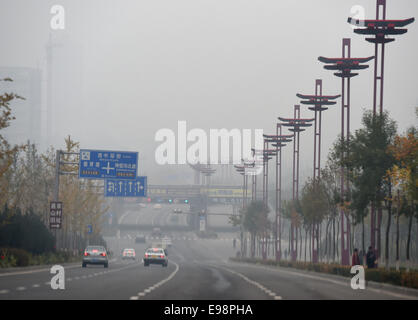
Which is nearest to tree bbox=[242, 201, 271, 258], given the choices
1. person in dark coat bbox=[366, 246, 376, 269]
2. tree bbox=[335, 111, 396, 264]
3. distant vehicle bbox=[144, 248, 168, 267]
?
distant vehicle bbox=[144, 248, 168, 267]

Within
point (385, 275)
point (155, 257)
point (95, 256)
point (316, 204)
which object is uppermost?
point (316, 204)

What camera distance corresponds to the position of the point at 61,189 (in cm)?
8088

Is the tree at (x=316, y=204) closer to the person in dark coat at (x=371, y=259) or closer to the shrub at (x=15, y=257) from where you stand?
the person in dark coat at (x=371, y=259)

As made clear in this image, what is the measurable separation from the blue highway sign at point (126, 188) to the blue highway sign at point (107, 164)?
9.25m

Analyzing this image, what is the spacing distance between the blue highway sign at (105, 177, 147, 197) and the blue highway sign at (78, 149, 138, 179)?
9.25m

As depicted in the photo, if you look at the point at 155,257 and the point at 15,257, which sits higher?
the point at 15,257

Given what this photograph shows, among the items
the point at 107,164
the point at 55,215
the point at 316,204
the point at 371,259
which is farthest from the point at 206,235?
the point at 371,259

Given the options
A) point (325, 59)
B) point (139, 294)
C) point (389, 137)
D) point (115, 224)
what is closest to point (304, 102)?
point (325, 59)

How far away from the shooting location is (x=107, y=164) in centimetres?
6412

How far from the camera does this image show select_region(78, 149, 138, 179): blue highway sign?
63.6 meters

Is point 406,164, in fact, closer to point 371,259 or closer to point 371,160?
point 371,160

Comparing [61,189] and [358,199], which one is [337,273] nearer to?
[358,199]

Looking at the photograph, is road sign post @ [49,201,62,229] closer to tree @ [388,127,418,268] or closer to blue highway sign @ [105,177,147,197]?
blue highway sign @ [105,177,147,197]

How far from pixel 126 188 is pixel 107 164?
1076 cm
